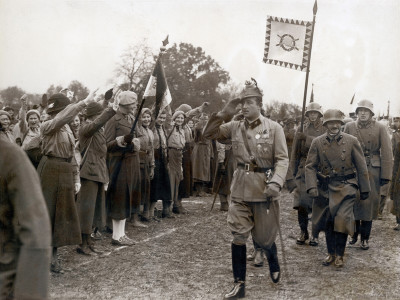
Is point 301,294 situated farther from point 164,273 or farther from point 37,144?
point 37,144

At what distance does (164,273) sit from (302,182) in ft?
10.5

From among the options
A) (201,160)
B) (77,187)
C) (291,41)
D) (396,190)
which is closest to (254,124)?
(77,187)

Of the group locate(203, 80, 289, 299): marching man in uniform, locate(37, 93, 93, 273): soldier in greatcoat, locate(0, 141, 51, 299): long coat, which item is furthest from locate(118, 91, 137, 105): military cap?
locate(0, 141, 51, 299): long coat

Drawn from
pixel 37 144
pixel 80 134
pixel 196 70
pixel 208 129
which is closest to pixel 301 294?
pixel 208 129

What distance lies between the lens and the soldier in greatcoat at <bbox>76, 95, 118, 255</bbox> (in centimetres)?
713

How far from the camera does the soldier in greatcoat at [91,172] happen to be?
713cm

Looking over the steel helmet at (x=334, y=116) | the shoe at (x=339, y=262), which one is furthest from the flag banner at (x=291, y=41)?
the shoe at (x=339, y=262)

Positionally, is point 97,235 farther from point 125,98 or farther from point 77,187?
point 125,98

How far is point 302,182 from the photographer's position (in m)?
8.52

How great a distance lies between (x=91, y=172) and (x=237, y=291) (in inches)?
116

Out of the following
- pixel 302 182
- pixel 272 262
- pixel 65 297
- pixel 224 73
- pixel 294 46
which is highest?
pixel 224 73

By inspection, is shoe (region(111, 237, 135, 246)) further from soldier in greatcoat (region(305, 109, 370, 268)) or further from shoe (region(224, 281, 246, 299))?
shoe (region(224, 281, 246, 299))

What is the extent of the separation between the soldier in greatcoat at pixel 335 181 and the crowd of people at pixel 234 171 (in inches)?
0.5

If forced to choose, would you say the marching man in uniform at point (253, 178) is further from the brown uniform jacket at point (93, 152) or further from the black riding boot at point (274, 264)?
the brown uniform jacket at point (93, 152)
